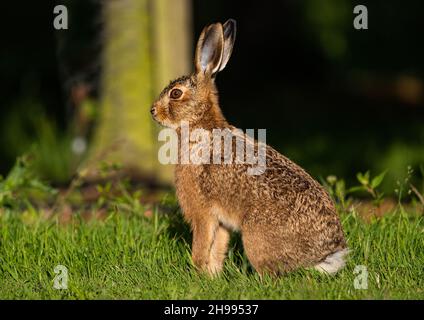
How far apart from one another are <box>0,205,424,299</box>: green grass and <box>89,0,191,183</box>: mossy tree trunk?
2256mm

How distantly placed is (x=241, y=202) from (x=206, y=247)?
1.53 feet

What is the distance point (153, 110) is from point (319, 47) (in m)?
9.69

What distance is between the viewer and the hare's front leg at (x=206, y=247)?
6.61 meters

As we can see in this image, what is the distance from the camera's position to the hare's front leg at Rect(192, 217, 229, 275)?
6605 mm

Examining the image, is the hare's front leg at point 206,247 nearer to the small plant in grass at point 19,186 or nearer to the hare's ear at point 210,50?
the hare's ear at point 210,50

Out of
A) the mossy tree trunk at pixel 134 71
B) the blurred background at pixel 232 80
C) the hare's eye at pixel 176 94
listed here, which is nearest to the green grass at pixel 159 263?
the hare's eye at pixel 176 94

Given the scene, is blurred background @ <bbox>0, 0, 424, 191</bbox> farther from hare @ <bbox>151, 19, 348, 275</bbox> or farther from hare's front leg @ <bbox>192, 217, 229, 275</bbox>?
hare's front leg @ <bbox>192, 217, 229, 275</bbox>

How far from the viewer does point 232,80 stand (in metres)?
18.4

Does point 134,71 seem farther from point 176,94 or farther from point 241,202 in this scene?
point 241,202

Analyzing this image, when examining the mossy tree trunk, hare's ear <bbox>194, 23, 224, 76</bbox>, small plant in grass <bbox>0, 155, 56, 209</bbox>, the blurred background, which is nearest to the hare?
hare's ear <bbox>194, 23, 224, 76</bbox>

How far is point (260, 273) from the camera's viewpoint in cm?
622

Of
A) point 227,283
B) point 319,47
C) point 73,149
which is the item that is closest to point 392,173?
point 73,149

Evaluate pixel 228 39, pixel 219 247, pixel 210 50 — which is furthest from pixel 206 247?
pixel 228 39

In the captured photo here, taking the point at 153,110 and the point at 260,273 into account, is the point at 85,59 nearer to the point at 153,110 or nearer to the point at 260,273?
the point at 153,110
